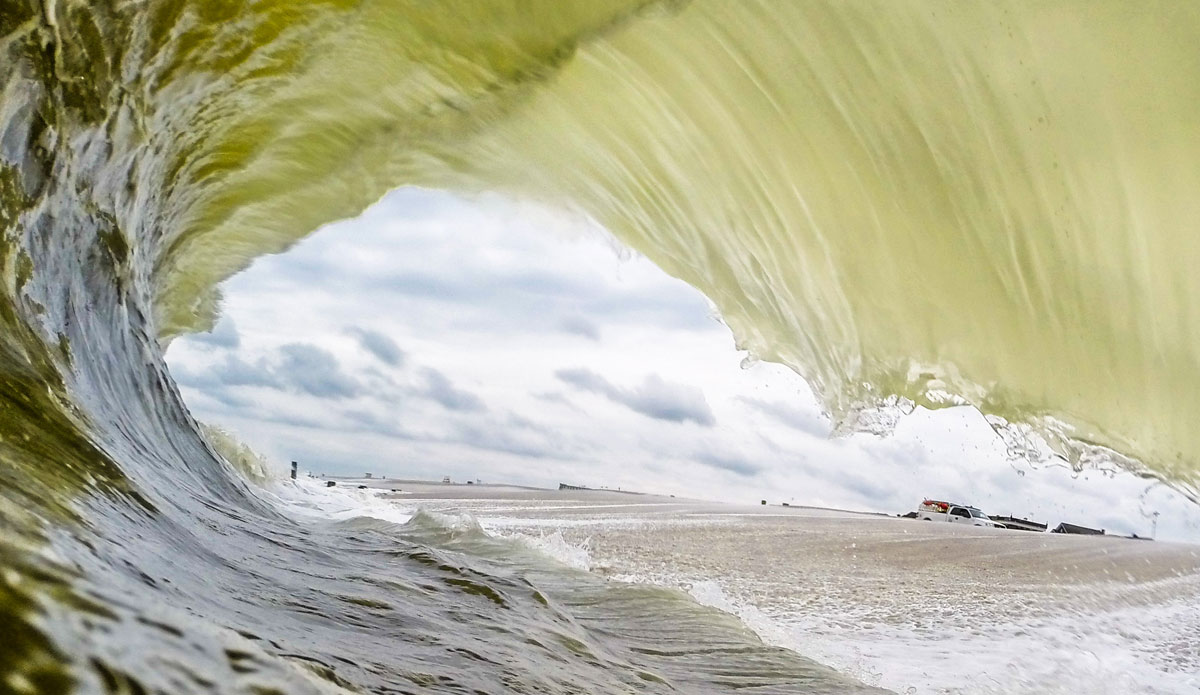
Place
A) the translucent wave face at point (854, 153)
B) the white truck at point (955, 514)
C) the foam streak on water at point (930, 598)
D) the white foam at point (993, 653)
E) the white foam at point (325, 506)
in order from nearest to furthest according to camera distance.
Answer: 1. the translucent wave face at point (854, 153)
2. the white foam at point (993, 653)
3. the foam streak on water at point (930, 598)
4. the white foam at point (325, 506)
5. the white truck at point (955, 514)

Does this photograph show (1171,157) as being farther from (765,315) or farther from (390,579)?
(390,579)

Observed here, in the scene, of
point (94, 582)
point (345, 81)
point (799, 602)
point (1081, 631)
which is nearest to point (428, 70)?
point (345, 81)

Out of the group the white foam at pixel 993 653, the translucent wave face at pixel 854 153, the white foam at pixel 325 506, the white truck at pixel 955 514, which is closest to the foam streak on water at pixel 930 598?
the white foam at pixel 993 653

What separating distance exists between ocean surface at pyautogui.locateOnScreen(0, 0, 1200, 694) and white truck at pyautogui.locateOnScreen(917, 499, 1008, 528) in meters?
12.8

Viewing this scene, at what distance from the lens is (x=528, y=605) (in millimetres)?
3758

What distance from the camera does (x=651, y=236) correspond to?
5812 millimetres

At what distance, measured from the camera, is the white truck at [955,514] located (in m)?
18.3

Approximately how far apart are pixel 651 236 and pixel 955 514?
1533 centimetres

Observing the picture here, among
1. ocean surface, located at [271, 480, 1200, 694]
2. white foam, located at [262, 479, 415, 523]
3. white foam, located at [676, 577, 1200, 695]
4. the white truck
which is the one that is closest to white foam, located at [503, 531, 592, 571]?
ocean surface, located at [271, 480, 1200, 694]

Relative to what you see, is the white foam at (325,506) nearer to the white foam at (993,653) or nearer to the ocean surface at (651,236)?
the ocean surface at (651,236)

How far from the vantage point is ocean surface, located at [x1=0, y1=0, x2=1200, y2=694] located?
268 centimetres

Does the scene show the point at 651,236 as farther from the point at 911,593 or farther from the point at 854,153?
the point at 911,593

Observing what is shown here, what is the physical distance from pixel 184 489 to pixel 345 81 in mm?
2609

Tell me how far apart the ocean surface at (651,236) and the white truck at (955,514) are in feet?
41.9
